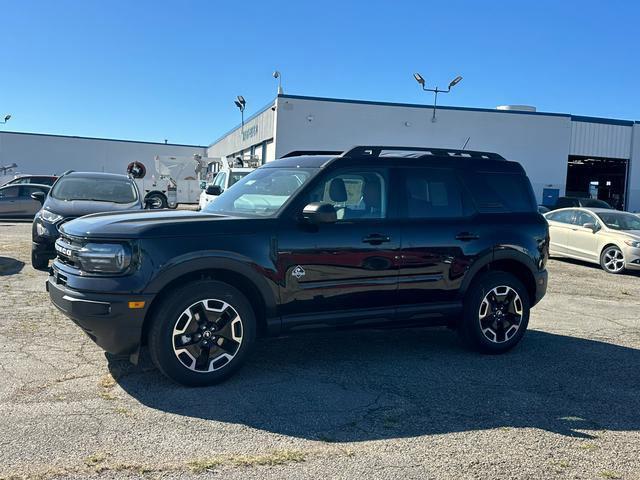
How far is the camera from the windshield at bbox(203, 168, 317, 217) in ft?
16.3

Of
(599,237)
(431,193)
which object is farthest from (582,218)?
(431,193)

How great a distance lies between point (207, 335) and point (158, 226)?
924mm

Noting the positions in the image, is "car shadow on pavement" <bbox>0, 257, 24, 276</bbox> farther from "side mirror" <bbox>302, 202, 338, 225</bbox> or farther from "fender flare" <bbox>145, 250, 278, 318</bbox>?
"side mirror" <bbox>302, 202, 338, 225</bbox>

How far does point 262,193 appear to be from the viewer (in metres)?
5.34

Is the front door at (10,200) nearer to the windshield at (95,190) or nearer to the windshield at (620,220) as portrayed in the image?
the windshield at (95,190)

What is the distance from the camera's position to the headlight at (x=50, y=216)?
348 inches

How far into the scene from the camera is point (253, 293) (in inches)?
183

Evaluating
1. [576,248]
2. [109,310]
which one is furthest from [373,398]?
[576,248]

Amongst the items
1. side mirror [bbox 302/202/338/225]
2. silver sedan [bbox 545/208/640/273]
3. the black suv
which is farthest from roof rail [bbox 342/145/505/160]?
silver sedan [bbox 545/208/640/273]

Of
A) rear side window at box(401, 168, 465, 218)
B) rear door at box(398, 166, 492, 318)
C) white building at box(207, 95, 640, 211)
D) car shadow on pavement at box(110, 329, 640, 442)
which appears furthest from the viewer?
white building at box(207, 95, 640, 211)

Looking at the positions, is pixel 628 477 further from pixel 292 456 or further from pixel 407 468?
pixel 292 456

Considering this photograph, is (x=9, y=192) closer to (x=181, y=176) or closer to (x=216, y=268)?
(x=181, y=176)

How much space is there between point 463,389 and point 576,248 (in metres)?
10.4

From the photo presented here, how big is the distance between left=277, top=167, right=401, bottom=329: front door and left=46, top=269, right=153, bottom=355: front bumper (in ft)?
3.75
